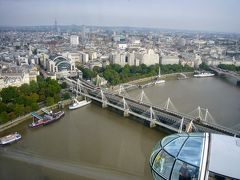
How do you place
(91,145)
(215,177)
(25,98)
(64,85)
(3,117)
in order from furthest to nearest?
(64,85), (25,98), (3,117), (91,145), (215,177)

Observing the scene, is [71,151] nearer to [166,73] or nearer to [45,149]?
[45,149]

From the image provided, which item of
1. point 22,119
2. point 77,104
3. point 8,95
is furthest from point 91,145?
point 8,95

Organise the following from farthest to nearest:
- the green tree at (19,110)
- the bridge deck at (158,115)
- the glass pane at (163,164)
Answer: the green tree at (19,110)
the bridge deck at (158,115)
the glass pane at (163,164)

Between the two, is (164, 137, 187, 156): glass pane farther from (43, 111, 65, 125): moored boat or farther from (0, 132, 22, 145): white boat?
(43, 111, 65, 125): moored boat

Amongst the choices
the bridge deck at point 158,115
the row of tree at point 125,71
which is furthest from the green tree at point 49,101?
the row of tree at point 125,71

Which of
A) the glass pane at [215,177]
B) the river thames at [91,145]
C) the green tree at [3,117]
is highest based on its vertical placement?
the glass pane at [215,177]

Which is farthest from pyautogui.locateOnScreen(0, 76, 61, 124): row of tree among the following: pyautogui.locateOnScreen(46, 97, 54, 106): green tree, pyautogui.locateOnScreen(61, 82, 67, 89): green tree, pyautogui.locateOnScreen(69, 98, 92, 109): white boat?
pyautogui.locateOnScreen(61, 82, 67, 89): green tree

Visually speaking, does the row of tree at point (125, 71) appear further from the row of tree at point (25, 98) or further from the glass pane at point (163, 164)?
the glass pane at point (163, 164)

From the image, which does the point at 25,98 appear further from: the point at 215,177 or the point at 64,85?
the point at 215,177
